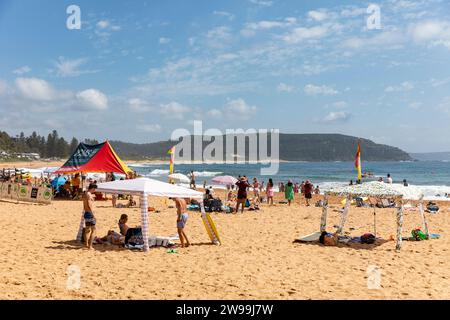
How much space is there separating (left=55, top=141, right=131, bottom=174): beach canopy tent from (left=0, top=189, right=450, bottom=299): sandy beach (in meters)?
6.37

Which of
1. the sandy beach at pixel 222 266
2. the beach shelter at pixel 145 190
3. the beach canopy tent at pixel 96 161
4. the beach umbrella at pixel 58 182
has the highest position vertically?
the beach canopy tent at pixel 96 161

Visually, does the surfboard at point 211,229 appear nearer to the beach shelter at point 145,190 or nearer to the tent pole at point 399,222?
the beach shelter at point 145,190

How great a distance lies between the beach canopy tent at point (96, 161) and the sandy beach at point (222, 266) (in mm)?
6371

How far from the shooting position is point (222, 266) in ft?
26.9

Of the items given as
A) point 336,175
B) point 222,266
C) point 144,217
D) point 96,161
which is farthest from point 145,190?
point 336,175

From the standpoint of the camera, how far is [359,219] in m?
15.6

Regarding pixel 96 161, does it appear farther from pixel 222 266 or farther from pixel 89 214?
pixel 222 266

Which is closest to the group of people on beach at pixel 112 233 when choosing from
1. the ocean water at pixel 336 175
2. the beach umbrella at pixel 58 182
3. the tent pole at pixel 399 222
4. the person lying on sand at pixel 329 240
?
the person lying on sand at pixel 329 240

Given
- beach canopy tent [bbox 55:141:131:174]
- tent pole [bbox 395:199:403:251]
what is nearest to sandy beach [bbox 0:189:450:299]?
tent pole [bbox 395:199:403:251]

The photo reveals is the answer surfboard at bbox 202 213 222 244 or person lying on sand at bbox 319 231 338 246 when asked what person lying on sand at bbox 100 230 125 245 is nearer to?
surfboard at bbox 202 213 222 244

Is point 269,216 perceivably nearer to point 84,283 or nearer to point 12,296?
point 84,283

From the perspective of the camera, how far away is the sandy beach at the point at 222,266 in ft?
21.2
